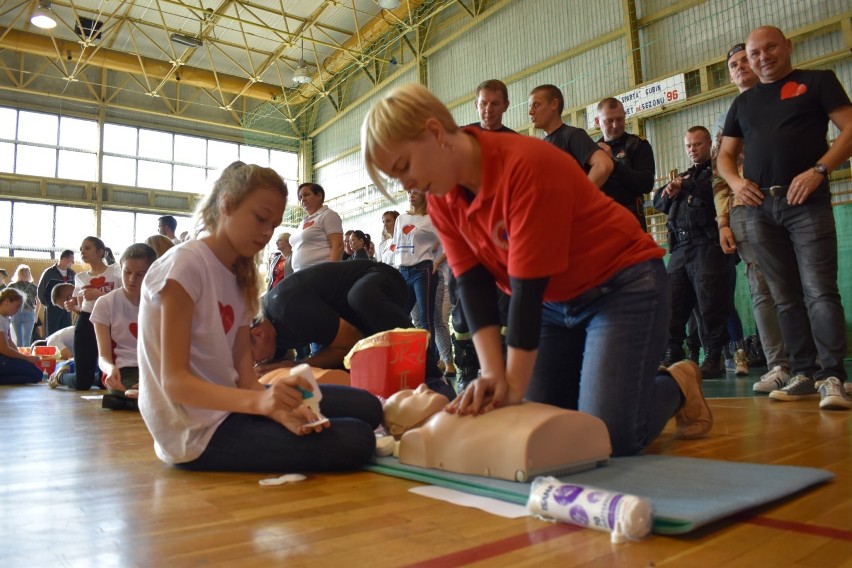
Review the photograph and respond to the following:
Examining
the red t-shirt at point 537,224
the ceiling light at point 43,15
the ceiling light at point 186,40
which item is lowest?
the red t-shirt at point 537,224

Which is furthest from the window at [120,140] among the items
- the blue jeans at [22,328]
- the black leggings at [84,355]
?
the black leggings at [84,355]

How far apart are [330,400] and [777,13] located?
619 cm

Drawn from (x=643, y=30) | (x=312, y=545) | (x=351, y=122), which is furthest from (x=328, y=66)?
(x=312, y=545)

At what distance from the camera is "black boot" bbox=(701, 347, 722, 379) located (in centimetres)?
366

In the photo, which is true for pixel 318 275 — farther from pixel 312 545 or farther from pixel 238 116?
pixel 238 116

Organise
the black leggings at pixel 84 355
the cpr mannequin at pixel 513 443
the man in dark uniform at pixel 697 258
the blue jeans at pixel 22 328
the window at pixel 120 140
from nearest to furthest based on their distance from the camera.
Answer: the cpr mannequin at pixel 513 443 < the man in dark uniform at pixel 697 258 < the black leggings at pixel 84 355 < the blue jeans at pixel 22 328 < the window at pixel 120 140

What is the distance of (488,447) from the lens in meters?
1.31

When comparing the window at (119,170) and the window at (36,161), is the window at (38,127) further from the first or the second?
the window at (119,170)

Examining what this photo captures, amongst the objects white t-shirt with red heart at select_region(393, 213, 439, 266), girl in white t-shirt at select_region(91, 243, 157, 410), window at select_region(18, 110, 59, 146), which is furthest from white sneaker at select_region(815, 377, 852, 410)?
window at select_region(18, 110, 59, 146)

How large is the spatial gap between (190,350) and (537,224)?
0.87 meters

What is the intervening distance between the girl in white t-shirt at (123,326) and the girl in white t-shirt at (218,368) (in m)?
1.79

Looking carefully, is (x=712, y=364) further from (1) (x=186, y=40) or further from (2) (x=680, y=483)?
(1) (x=186, y=40)

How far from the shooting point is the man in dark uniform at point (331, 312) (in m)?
2.74

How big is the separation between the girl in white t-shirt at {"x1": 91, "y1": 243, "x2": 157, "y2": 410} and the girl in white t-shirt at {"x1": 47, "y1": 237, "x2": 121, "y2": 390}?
784mm
